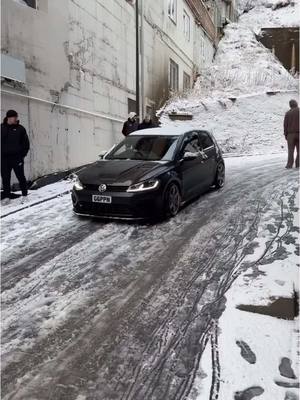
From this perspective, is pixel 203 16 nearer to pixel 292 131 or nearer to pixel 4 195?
pixel 292 131

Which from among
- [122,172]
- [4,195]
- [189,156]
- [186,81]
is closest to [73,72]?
[4,195]

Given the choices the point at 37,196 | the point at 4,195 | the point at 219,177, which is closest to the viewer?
the point at 4,195

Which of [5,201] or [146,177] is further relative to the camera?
[5,201]

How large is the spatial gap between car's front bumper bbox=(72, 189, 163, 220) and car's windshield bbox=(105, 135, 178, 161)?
3.53 ft

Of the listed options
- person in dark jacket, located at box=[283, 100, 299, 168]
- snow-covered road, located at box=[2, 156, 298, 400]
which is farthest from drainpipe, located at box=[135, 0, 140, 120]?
snow-covered road, located at box=[2, 156, 298, 400]

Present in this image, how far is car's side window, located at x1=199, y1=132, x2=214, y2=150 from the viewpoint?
9505 millimetres

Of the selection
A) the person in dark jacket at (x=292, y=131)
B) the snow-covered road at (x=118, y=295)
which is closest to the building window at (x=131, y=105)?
the person in dark jacket at (x=292, y=131)

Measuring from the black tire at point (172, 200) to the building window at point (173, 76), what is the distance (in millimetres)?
15967

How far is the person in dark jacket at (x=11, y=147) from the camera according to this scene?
28.3 feet

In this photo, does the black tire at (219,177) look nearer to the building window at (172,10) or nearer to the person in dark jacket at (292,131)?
A: the person in dark jacket at (292,131)

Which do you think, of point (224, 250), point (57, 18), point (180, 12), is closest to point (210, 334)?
point (224, 250)

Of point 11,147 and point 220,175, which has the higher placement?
point 11,147

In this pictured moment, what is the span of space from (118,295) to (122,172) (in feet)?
10.2

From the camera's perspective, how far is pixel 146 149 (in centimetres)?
844
